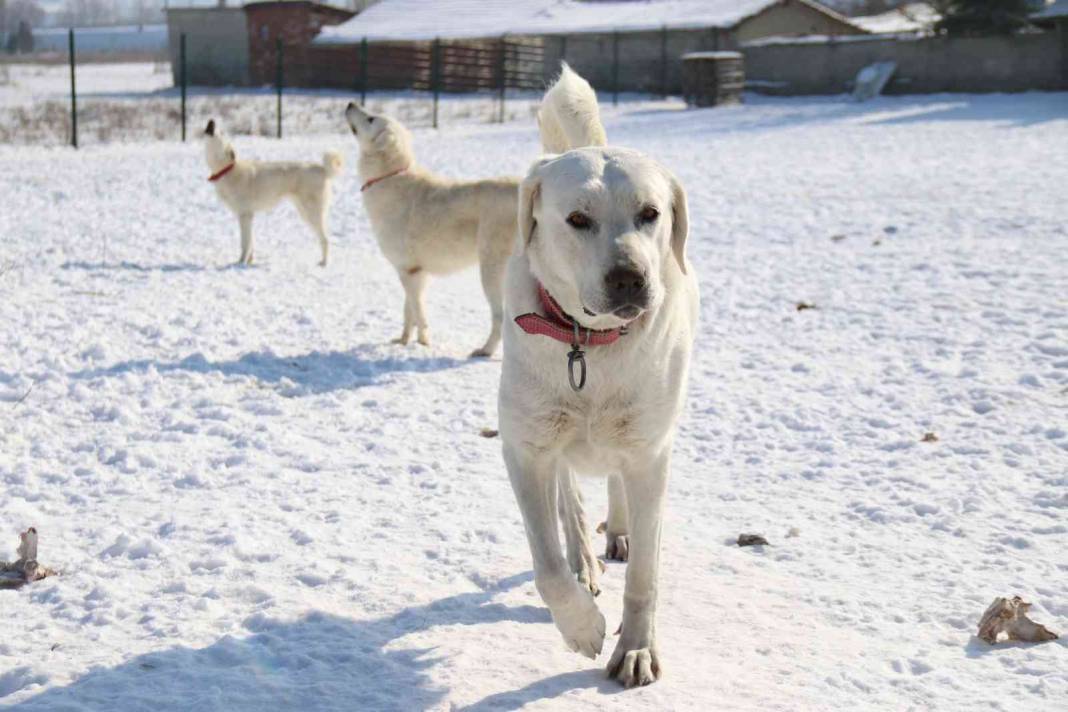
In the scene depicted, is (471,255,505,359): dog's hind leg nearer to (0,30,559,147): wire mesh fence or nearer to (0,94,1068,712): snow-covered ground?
(0,94,1068,712): snow-covered ground

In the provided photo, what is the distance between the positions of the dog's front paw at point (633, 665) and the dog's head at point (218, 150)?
903cm

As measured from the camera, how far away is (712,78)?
2780cm

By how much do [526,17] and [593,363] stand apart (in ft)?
128

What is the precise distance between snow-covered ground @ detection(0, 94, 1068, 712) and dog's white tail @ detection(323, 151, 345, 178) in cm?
85

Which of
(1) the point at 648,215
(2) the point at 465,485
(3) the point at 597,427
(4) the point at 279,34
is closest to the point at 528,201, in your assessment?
(1) the point at 648,215

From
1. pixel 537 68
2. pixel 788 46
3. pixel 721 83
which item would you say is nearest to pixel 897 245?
pixel 721 83

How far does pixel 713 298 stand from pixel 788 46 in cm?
2328

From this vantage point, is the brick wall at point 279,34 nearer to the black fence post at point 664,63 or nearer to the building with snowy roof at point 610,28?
the building with snowy roof at point 610,28

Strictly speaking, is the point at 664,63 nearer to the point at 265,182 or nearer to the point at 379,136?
the point at 265,182

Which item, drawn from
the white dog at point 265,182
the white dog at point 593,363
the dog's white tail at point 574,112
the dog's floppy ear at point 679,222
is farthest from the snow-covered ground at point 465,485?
the dog's white tail at point 574,112

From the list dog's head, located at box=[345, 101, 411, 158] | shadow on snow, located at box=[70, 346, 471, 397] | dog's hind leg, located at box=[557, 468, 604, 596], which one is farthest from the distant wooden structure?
dog's hind leg, located at box=[557, 468, 604, 596]

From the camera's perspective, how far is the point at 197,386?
641cm

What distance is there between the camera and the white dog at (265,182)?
1098cm

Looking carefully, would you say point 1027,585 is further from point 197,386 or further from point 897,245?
point 897,245
